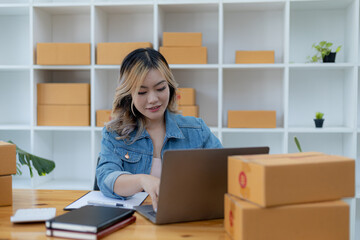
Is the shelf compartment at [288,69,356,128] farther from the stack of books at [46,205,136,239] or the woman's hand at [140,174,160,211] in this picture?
A: the stack of books at [46,205,136,239]

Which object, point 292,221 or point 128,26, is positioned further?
point 128,26

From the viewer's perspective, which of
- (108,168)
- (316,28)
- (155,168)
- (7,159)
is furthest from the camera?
(316,28)

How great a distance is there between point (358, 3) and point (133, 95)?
1.86 meters

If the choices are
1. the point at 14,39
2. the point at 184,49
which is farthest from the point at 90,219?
the point at 14,39

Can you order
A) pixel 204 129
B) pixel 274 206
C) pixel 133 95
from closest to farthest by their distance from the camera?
pixel 274 206, pixel 133 95, pixel 204 129

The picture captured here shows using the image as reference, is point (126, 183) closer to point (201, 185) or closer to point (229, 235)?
point (201, 185)

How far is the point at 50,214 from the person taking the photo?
1.27 meters

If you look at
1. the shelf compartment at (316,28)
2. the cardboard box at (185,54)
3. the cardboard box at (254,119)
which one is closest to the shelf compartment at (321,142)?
the cardboard box at (254,119)

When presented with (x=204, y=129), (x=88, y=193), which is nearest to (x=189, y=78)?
(x=204, y=129)

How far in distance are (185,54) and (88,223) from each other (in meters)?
1.98

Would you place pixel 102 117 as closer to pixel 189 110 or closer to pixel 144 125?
pixel 189 110

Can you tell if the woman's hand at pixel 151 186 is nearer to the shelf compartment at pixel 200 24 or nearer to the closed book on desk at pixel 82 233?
the closed book on desk at pixel 82 233

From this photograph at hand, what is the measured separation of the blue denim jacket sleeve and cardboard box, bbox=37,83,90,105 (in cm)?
123

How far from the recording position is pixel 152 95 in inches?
69.9
